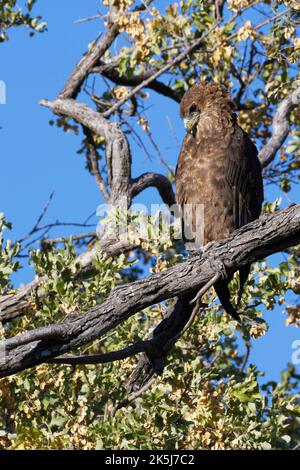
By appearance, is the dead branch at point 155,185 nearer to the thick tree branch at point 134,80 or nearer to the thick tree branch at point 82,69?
the thick tree branch at point 134,80

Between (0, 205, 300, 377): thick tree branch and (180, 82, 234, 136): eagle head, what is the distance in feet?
4.72

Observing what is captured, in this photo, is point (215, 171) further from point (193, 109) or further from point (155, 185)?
point (155, 185)

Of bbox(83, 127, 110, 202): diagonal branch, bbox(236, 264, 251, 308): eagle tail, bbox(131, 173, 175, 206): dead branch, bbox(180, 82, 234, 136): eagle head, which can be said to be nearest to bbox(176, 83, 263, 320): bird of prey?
bbox(180, 82, 234, 136): eagle head

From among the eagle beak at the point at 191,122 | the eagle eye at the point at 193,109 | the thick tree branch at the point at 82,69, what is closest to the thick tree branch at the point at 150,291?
the eagle beak at the point at 191,122

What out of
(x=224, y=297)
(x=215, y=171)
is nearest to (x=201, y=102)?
(x=215, y=171)

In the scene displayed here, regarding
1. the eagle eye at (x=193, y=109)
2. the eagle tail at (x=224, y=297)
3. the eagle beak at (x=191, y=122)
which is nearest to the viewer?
the eagle tail at (x=224, y=297)

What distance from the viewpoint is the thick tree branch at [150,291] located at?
4719 millimetres

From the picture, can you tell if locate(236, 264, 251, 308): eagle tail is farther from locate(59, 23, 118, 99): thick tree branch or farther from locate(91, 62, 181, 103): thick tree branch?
locate(59, 23, 118, 99): thick tree branch

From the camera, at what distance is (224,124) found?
20.9 ft

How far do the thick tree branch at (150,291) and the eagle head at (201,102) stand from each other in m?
1.44

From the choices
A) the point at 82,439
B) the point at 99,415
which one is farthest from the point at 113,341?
the point at 82,439

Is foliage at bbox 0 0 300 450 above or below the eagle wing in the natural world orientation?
below

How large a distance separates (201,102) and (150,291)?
1910 millimetres

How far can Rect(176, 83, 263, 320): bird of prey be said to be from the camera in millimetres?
6242
